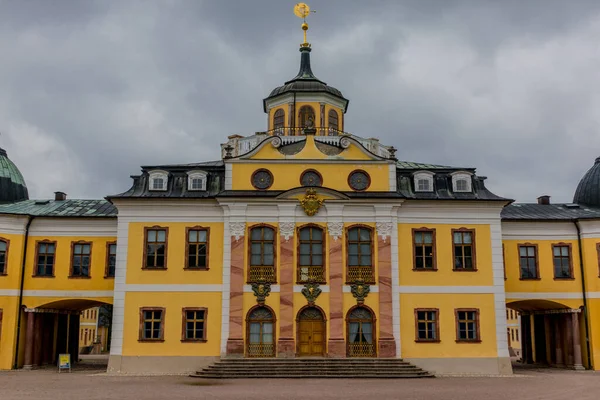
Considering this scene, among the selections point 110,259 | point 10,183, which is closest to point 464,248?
point 110,259

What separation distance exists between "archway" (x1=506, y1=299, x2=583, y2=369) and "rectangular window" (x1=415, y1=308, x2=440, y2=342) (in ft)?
21.0

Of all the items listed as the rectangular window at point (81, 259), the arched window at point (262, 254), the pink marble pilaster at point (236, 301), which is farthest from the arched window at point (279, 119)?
the rectangular window at point (81, 259)

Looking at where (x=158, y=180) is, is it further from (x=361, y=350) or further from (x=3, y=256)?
(x=361, y=350)

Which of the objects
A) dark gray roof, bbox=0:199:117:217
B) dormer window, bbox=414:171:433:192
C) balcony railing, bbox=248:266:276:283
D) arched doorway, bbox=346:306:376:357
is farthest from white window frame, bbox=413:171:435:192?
dark gray roof, bbox=0:199:117:217

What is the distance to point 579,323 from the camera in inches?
1478

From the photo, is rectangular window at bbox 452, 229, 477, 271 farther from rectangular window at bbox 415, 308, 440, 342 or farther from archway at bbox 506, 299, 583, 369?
archway at bbox 506, 299, 583, 369

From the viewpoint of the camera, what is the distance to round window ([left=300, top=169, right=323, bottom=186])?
35.9 m

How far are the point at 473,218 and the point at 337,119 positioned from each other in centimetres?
1235

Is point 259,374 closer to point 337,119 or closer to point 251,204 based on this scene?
→ point 251,204

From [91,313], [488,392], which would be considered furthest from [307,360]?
[91,313]

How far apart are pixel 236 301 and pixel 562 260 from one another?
19.0 m

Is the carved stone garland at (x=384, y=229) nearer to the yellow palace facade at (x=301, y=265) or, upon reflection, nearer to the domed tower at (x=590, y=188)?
the yellow palace facade at (x=301, y=265)

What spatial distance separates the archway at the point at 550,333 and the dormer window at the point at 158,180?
21451 mm

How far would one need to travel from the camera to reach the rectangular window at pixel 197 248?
35.2 metres
